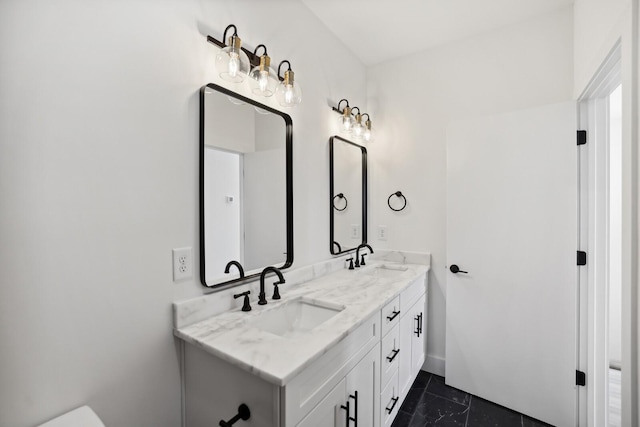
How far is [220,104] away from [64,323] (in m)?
1.00

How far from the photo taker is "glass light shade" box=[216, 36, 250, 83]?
1.25 metres

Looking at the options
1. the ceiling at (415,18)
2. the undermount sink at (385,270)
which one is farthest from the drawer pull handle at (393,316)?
the ceiling at (415,18)

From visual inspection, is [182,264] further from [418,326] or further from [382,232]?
[382,232]

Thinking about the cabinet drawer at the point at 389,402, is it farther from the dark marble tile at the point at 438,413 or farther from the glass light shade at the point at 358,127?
the glass light shade at the point at 358,127

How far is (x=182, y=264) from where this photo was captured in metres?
1.19

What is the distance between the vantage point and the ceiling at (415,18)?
1.90 metres

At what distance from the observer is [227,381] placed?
103cm

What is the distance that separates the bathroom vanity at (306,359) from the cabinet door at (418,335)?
0.63 ft

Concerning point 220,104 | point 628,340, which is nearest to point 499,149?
point 628,340

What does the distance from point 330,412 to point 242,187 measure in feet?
3.43

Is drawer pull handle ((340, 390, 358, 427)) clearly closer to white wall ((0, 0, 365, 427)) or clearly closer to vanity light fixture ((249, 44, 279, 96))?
white wall ((0, 0, 365, 427))

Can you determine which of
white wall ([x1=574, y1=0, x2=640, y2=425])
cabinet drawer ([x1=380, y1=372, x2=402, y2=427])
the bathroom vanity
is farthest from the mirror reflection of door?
white wall ([x1=574, y1=0, x2=640, y2=425])

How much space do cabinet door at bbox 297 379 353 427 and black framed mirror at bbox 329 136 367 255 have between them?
3.58ft

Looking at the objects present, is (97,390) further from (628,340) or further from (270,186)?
(628,340)
